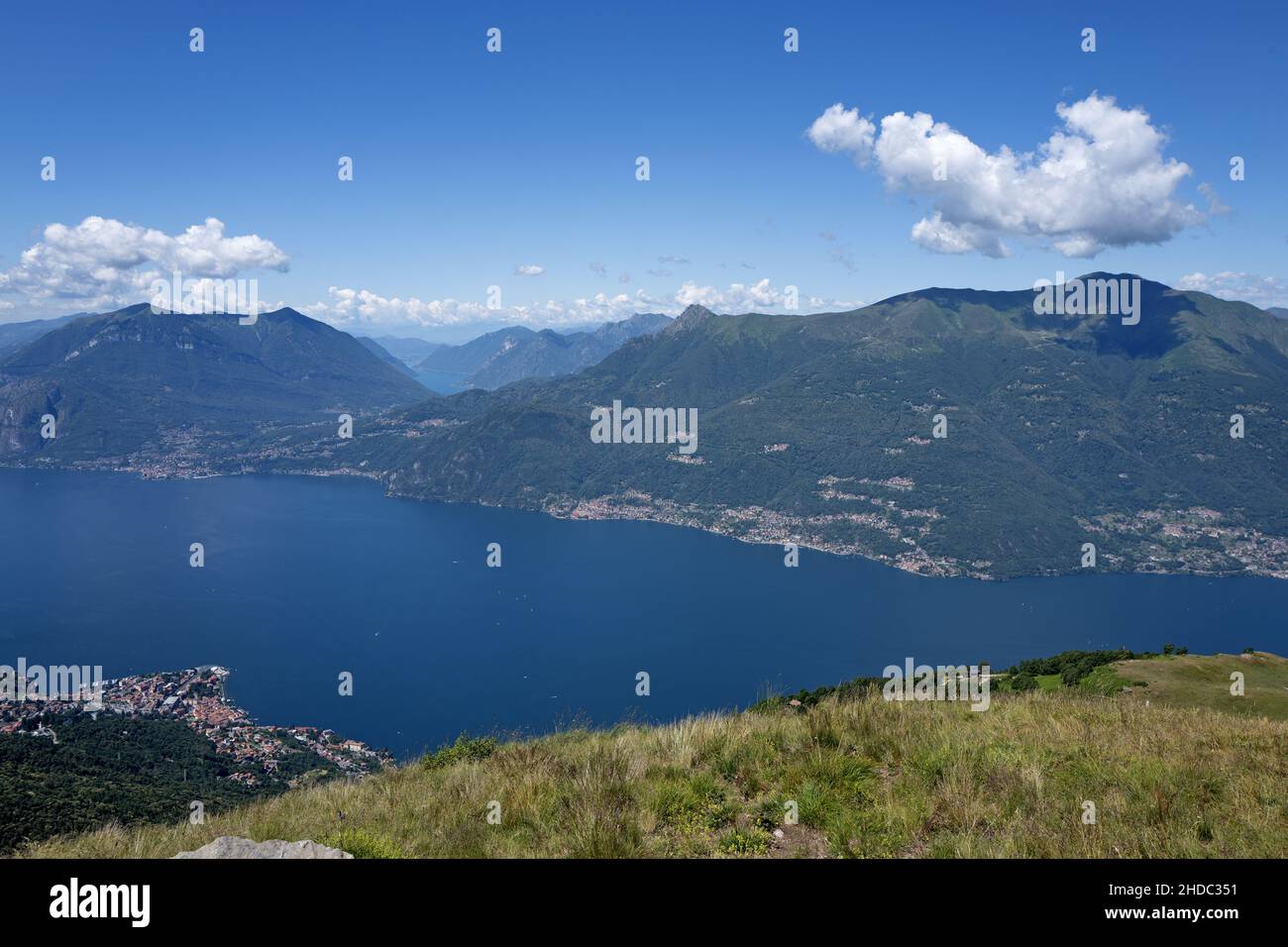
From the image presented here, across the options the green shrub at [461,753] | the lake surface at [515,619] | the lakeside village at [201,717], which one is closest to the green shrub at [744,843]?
the green shrub at [461,753]

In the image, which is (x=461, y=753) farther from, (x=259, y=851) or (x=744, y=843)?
(x=259, y=851)

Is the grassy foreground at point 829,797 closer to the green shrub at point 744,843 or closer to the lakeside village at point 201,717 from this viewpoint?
the green shrub at point 744,843

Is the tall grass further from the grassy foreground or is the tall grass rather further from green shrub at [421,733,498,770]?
green shrub at [421,733,498,770]

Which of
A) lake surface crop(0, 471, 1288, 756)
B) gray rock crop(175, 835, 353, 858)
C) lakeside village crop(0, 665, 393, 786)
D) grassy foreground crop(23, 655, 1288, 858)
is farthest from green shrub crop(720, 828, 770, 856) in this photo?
lake surface crop(0, 471, 1288, 756)

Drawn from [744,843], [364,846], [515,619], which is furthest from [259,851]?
[515,619]

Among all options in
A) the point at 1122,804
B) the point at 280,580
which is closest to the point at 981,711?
the point at 1122,804
